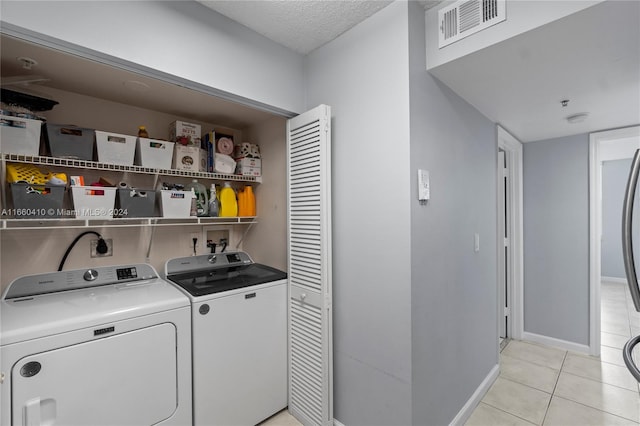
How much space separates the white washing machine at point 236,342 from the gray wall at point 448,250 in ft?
3.11

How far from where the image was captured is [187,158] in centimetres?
215

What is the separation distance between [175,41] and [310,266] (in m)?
1.47

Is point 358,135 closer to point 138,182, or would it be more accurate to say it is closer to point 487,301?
point 138,182

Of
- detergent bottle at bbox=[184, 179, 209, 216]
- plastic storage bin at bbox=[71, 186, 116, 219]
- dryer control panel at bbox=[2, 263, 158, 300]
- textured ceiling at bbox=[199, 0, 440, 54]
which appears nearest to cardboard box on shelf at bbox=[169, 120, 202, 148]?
detergent bottle at bbox=[184, 179, 209, 216]

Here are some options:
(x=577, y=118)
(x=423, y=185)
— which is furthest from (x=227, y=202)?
(x=577, y=118)

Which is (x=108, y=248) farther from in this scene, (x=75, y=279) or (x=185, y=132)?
(x=185, y=132)

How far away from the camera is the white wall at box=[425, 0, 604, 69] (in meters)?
1.24

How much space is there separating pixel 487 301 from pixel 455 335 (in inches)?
27.0

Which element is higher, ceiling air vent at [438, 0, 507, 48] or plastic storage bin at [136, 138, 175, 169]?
ceiling air vent at [438, 0, 507, 48]

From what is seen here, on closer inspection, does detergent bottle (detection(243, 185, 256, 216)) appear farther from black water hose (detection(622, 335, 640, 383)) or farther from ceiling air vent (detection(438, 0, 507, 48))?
black water hose (detection(622, 335, 640, 383))

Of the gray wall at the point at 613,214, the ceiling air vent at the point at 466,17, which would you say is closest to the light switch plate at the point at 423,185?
the ceiling air vent at the point at 466,17

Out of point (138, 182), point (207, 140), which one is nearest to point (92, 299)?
point (138, 182)

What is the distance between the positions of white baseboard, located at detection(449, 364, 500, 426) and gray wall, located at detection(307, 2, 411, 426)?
661 mm

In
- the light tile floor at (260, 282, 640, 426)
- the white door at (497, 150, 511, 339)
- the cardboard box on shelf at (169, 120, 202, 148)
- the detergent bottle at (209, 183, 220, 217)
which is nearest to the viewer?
the light tile floor at (260, 282, 640, 426)
